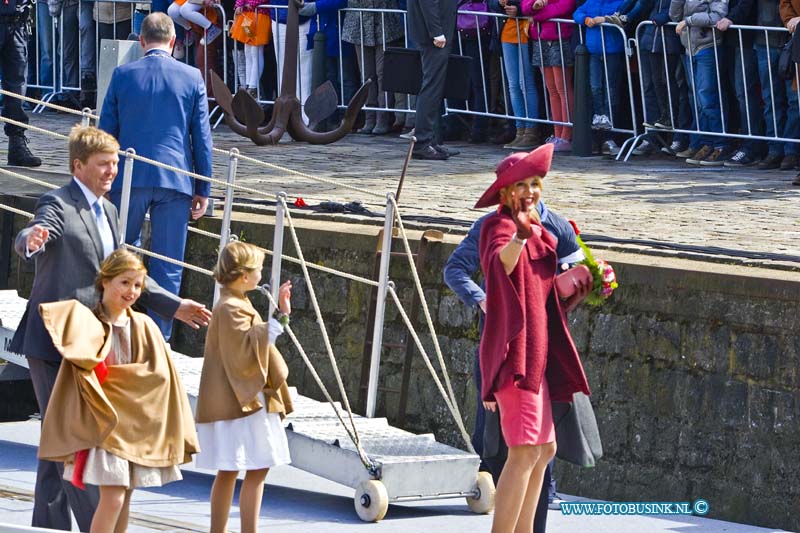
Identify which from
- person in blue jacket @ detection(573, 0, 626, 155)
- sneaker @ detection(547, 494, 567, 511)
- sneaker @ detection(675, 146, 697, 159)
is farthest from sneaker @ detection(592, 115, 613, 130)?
sneaker @ detection(547, 494, 567, 511)

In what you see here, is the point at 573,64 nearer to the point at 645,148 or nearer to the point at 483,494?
the point at 645,148

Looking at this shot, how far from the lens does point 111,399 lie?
222 inches

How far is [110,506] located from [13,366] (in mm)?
4075

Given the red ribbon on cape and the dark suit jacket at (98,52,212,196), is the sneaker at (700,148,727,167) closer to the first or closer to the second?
the dark suit jacket at (98,52,212,196)

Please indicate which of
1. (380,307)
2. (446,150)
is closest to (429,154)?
(446,150)

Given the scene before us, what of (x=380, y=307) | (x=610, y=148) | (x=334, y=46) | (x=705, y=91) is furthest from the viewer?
(x=334, y=46)

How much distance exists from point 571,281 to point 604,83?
7909mm

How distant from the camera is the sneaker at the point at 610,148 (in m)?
13.9

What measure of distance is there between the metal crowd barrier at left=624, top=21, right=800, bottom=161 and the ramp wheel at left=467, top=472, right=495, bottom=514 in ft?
18.5

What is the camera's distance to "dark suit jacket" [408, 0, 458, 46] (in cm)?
1330

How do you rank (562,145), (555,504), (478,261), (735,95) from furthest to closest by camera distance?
(562,145)
(735,95)
(555,504)
(478,261)

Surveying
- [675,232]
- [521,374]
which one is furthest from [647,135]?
[521,374]

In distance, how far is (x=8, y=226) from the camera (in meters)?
10.7

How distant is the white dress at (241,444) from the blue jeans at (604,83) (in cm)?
796
